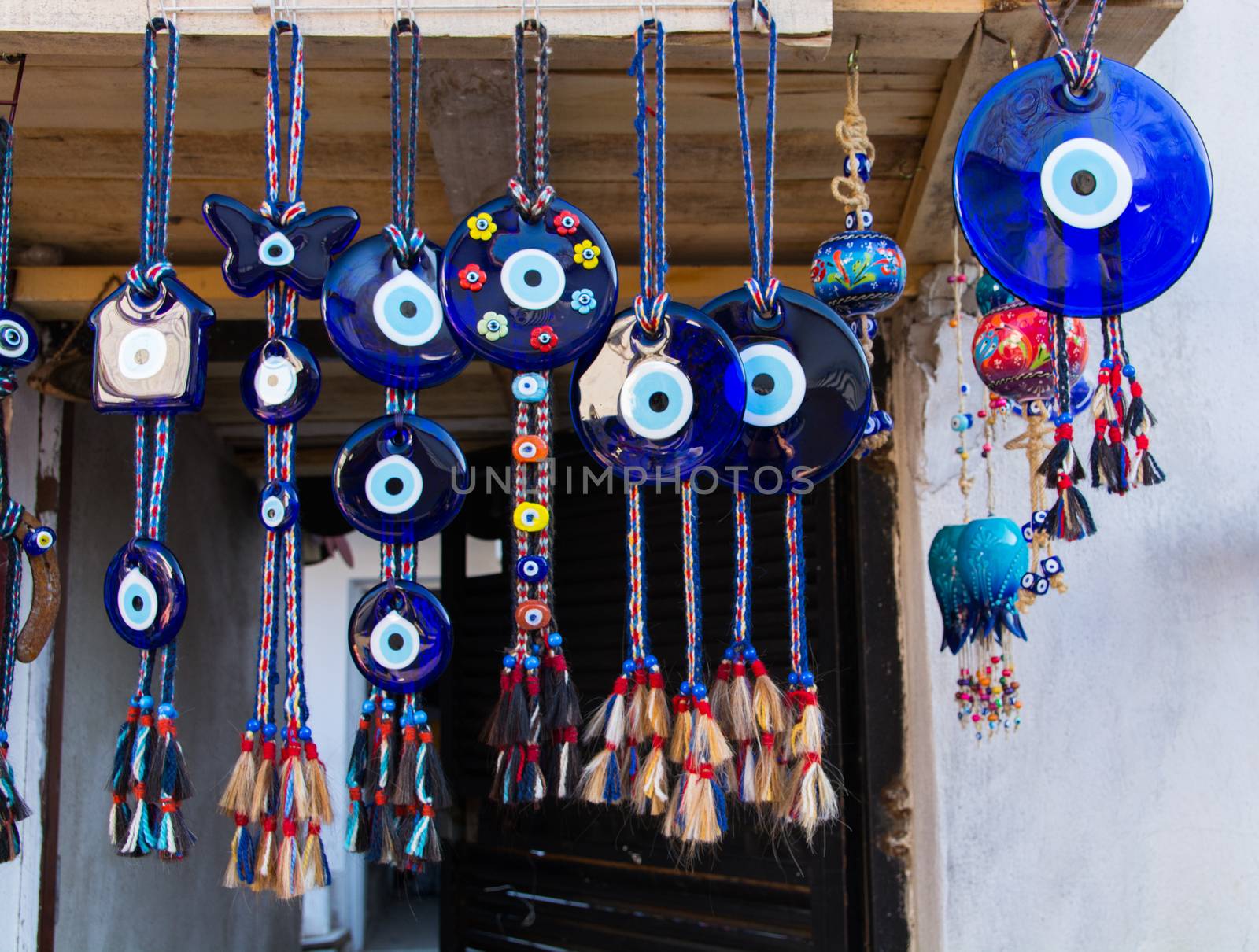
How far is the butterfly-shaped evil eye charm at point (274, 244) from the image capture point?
1.27 m

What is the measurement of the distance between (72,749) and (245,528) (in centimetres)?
162

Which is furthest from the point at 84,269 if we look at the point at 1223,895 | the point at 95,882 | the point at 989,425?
the point at 1223,895

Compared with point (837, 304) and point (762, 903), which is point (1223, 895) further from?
point (837, 304)

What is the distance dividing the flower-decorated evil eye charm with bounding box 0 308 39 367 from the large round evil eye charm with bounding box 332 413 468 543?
424mm

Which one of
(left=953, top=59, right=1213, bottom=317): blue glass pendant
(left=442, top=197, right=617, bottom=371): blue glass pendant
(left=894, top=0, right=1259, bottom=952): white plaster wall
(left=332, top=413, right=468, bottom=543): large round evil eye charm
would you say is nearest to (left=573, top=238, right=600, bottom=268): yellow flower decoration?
(left=442, top=197, right=617, bottom=371): blue glass pendant

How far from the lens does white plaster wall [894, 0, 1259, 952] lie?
5.86 ft

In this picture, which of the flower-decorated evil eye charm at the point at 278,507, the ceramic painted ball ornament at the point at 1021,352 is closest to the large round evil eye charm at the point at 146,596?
the flower-decorated evil eye charm at the point at 278,507

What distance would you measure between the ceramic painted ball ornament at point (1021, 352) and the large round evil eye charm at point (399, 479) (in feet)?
2.42

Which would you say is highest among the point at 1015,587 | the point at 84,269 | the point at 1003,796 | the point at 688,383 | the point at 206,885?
the point at 84,269

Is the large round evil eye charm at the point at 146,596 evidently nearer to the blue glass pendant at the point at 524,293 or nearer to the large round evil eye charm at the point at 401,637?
the large round evil eye charm at the point at 401,637

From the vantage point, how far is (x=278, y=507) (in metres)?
1.29

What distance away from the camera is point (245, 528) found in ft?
12.4

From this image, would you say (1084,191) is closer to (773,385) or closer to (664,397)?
(773,385)

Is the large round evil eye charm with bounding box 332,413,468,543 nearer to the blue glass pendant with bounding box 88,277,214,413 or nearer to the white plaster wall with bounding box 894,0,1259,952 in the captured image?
the blue glass pendant with bounding box 88,277,214,413
